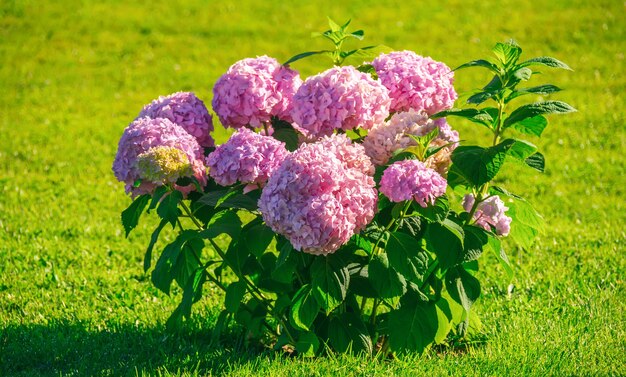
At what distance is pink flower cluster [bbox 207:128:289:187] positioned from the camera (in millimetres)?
4219

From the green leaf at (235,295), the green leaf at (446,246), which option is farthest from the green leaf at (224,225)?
the green leaf at (446,246)

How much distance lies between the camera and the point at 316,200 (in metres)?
3.90

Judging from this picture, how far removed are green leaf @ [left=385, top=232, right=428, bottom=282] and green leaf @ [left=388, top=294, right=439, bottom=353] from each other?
1.14 ft

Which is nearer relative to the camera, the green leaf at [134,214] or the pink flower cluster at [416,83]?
the pink flower cluster at [416,83]

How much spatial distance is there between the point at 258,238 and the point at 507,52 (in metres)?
1.45

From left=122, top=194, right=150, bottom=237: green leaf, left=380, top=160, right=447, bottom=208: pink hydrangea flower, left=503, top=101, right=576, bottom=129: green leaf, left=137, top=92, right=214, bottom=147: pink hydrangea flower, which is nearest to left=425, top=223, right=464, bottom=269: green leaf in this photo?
left=380, top=160, right=447, bottom=208: pink hydrangea flower

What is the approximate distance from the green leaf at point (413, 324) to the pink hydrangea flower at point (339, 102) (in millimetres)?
916

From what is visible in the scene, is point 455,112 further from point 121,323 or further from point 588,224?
point 588,224

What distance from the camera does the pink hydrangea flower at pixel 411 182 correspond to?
3945 mm

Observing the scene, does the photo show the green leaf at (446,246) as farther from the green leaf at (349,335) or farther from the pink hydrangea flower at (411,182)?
the green leaf at (349,335)

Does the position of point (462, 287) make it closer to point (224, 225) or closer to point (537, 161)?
point (537, 161)

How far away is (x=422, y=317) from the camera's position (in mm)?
4520

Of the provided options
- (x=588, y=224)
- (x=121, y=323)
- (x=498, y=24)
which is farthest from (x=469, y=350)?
(x=498, y=24)

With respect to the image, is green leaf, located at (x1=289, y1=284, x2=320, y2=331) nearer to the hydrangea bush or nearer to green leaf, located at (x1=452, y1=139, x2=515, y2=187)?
the hydrangea bush
